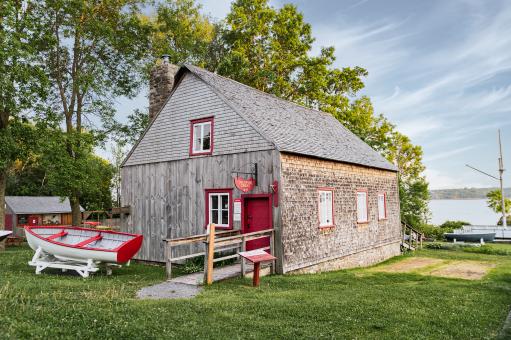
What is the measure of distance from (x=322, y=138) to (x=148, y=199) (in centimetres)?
801

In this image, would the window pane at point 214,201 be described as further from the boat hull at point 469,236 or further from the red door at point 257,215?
the boat hull at point 469,236

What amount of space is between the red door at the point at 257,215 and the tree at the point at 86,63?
1448 cm

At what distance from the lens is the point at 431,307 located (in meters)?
8.48

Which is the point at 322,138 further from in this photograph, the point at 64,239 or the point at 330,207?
the point at 64,239

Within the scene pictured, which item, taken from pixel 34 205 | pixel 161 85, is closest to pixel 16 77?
pixel 161 85

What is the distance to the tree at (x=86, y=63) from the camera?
23688 millimetres

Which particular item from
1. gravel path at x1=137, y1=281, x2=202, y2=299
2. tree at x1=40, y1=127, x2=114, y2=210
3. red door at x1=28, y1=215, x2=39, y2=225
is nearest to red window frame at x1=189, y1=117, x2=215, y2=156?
gravel path at x1=137, y1=281, x2=202, y2=299

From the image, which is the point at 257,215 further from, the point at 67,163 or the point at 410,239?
the point at 67,163

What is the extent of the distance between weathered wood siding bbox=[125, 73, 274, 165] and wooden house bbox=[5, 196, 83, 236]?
27791 millimetres

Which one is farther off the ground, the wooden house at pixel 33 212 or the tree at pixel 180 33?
the tree at pixel 180 33

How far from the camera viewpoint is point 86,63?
26609 mm

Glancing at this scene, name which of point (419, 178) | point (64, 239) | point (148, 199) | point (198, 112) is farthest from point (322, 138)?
point (419, 178)

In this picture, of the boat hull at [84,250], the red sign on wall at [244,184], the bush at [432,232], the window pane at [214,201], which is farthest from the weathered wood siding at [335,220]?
the bush at [432,232]

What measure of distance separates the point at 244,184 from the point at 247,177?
116 cm
